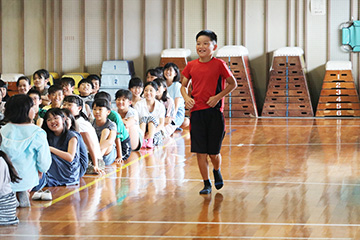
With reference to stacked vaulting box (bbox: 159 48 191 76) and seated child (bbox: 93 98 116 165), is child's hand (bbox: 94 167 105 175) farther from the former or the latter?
stacked vaulting box (bbox: 159 48 191 76)

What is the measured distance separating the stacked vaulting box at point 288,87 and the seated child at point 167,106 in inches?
133

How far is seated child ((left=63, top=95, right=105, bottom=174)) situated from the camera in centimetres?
550

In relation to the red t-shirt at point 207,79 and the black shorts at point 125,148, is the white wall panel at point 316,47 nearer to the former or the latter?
the black shorts at point 125,148

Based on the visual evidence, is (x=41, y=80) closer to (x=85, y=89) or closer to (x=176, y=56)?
(x=85, y=89)

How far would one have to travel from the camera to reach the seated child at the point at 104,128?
19.2 ft

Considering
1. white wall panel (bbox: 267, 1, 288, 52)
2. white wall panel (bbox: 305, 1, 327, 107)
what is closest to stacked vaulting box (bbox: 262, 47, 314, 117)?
white wall panel (bbox: 305, 1, 327, 107)

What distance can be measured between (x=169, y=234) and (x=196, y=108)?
50.6 inches

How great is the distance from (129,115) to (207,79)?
8.00 feet

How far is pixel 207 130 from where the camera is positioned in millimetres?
4566

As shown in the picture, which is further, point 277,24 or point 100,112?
point 277,24

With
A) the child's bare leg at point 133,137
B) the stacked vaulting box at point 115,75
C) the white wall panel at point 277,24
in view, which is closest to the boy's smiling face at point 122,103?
the child's bare leg at point 133,137

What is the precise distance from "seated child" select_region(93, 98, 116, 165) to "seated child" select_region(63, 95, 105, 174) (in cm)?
19

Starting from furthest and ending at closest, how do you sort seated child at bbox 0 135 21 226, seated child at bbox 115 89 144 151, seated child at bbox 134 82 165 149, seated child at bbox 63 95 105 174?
seated child at bbox 134 82 165 149 → seated child at bbox 115 89 144 151 → seated child at bbox 63 95 105 174 → seated child at bbox 0 135 21 226

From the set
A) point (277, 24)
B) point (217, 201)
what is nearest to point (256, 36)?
point (277, 24)
